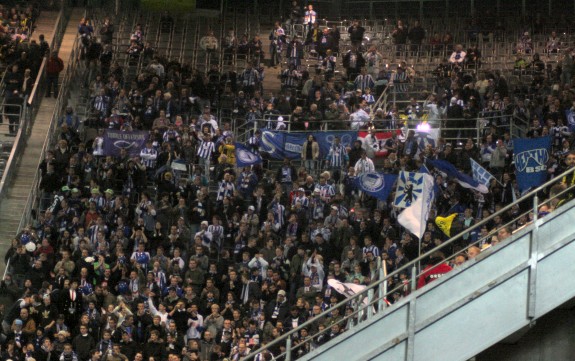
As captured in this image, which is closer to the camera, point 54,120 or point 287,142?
point 287,142

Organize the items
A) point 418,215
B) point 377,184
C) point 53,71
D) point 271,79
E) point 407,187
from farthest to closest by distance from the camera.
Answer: point 271,79 < point 53,71 < point 377,184 < point 407,187 < point 418,215

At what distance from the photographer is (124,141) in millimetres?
29734

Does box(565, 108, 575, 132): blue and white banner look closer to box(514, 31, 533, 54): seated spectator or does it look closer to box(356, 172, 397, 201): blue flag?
box(356, 172, 397, 201): blue flag

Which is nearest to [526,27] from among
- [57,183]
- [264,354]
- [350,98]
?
[350,98]

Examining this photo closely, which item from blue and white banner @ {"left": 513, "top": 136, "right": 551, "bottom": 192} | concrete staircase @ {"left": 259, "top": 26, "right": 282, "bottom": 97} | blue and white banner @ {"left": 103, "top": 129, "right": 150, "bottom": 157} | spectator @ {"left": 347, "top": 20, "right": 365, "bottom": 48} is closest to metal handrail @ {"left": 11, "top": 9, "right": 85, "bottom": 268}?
blue and white banner @ {"left": 103, "top": 129, "right": 150, "bottom": 157}

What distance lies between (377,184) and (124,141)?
21.3 feet

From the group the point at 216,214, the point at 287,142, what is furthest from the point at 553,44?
the point at 216,214

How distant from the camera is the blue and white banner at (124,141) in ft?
97.3

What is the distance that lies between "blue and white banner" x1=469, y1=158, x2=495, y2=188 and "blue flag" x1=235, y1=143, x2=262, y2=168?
17.1 ft

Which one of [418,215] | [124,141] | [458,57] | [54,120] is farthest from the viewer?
[458,57]

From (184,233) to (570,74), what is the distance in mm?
Answer: 12925

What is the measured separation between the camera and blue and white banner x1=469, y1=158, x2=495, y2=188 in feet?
86.0

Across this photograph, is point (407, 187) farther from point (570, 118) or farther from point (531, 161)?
point (570, 118)

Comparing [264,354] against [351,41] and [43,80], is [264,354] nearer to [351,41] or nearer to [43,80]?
[43,80]
